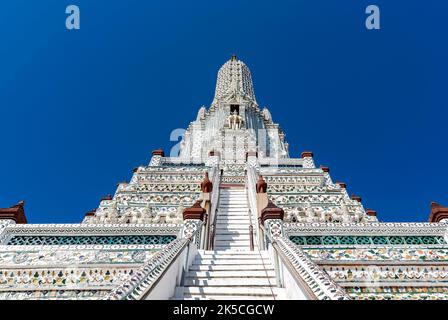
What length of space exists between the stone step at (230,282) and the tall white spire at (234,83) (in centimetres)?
2134

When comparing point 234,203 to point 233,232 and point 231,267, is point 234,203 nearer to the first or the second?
point 233,232

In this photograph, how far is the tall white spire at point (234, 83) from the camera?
1030 inches

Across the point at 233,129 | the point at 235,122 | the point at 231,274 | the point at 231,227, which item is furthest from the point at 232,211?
the point at 235,122

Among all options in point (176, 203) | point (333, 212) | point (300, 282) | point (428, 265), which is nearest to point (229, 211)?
point (176, 203)

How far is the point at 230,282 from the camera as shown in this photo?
15.6ft

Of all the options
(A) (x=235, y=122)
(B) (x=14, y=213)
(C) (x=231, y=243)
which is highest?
(A) (x=235, y=122)

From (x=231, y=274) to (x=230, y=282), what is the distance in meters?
0.27

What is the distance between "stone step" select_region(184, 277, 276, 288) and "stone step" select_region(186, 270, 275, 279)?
0.27 ft

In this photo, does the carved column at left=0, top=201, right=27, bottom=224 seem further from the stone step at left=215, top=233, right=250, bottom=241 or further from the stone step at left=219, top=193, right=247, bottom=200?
the stone step at left=219, top=193, right=247, bottom=200

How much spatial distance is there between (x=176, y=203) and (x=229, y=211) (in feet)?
7.38

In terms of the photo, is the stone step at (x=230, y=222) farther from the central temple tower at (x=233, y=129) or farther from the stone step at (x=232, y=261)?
the central temple tower at (x=233, y=129)

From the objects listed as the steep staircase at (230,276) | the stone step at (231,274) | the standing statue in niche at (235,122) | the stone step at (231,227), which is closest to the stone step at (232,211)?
the stone step at (231,227)

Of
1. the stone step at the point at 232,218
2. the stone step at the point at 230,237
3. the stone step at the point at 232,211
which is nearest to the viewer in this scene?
the stone step at the point at 230,237
